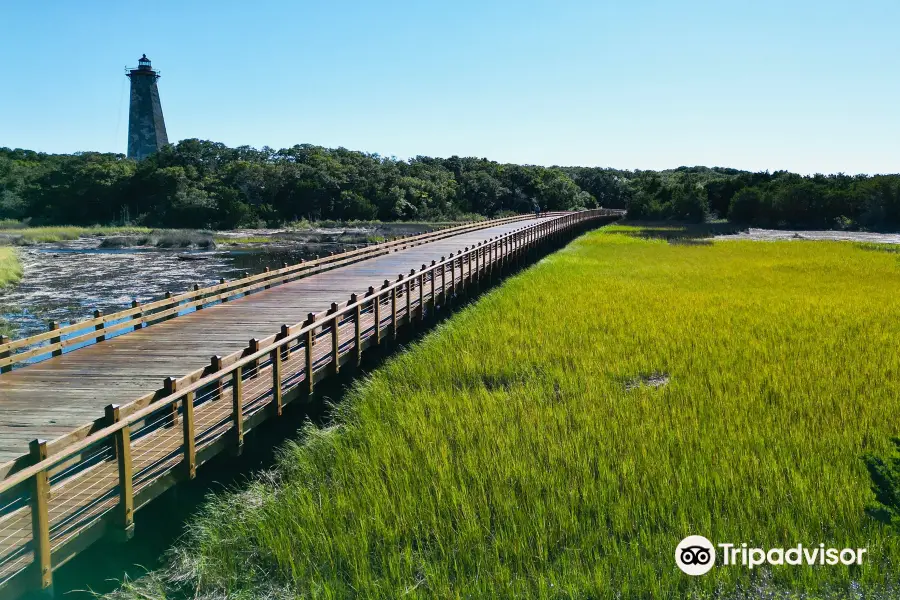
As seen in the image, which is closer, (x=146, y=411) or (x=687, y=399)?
(x=146, y=411)

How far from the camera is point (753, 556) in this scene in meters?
6.12

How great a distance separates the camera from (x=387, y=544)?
6.64 meters

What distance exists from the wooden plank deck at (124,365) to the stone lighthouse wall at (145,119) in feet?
374

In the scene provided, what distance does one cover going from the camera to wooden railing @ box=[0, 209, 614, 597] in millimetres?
4758

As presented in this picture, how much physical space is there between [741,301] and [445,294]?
28.0ft

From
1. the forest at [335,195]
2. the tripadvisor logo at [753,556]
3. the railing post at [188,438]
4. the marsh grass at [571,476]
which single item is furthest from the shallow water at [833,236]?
the railing post at [188,438]

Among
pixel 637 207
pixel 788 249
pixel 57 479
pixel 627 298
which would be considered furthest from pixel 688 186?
pixel 57 479

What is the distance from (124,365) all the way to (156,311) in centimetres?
1357

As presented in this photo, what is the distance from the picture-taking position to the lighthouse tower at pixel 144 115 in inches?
4498

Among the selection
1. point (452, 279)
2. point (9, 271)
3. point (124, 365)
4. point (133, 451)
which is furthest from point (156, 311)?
point (9, 271)

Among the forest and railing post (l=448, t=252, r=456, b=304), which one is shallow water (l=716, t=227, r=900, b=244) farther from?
railing post (l=448, t=252, r=456, b=304)

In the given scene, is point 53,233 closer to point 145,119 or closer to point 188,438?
point 145,119

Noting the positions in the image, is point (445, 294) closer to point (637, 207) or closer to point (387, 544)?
point (387, 544)

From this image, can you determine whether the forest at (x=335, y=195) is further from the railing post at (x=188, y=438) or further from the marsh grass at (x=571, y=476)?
the railing post at (x=188, y=438)
